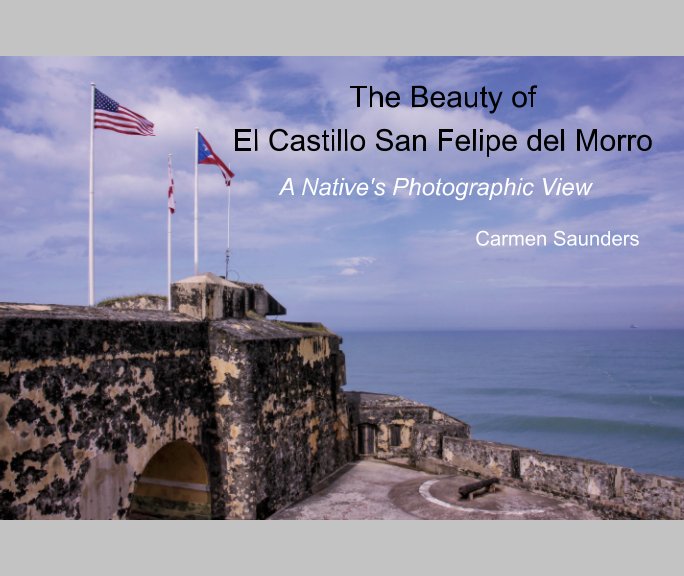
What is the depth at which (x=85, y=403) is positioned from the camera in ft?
25.7

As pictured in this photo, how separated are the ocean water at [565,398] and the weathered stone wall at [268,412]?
3838 centimetres

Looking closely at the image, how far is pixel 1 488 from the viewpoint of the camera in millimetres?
6395

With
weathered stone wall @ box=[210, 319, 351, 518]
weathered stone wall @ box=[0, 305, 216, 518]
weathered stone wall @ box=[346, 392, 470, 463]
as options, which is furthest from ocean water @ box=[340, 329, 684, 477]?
weathered stone wall @ box=[0, 305, 216, 518]

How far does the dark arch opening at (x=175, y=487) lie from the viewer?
1093 cm

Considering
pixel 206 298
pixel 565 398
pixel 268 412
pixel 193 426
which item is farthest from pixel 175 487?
pixel 565 398

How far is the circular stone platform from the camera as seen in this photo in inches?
459

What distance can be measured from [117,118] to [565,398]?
76.6 m

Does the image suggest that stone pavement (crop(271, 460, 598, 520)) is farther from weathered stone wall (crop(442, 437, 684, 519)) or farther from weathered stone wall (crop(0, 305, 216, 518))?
weathered stone wall (crop(0, 305, 216, 518))

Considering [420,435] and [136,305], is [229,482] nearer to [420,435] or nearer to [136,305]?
[420,435]

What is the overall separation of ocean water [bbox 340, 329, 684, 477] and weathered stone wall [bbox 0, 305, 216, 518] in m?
43.8

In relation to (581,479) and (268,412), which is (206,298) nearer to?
(268,412)

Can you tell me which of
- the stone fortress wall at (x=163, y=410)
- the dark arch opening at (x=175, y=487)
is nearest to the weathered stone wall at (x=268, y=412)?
the stone fortress wall at (x=163, y=410)

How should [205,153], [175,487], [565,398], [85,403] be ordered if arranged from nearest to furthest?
[85,403] < [175,487] < [205,153] < [565,398]

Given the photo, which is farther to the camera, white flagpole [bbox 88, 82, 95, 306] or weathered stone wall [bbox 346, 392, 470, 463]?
weathered stone wall [bbox 346, 392, 470, 463]
